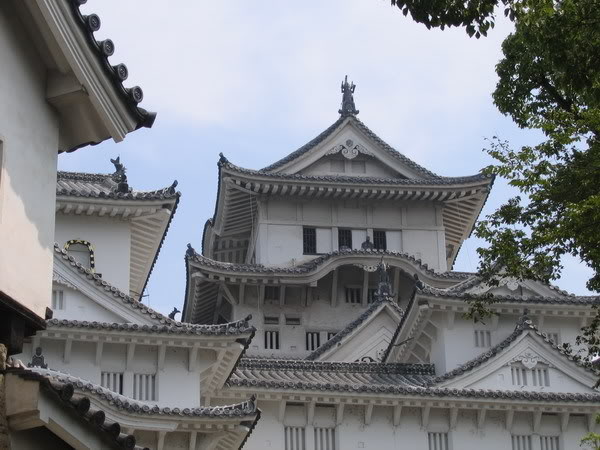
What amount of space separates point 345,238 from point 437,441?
16680 mm

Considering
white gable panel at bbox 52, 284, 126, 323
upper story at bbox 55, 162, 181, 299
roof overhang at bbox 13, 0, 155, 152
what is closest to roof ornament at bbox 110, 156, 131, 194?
upper story at bbox 55, 162, 181, 299

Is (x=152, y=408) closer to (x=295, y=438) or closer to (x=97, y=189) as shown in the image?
(x=295, y=438)

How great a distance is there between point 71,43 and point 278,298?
125 feet

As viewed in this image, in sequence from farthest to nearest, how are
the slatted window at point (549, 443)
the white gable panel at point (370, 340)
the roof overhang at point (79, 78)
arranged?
the white gable panel at point (370, 340) → the slatted window at point (549, 443) → the roof overhang at point (79, 78)

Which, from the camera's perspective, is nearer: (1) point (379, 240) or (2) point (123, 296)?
(2) point (123, 296)

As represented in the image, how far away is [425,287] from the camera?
3672cm

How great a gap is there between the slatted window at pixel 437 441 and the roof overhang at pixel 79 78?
25.0 meters

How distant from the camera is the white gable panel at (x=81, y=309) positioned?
2966cm

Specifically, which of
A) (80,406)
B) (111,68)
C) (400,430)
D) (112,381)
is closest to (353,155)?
(400,430)

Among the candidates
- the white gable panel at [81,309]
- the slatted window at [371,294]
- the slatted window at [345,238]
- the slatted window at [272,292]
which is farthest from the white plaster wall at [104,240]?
the slatted window at [345,238]

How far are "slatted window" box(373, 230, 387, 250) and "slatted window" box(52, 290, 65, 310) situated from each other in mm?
22023

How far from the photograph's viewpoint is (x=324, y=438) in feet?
112

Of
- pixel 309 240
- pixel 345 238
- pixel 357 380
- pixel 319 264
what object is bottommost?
pixel 357 380

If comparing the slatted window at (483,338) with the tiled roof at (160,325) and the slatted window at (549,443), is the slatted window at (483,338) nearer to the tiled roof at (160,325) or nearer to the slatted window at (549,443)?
the slatted window at (549,443)
